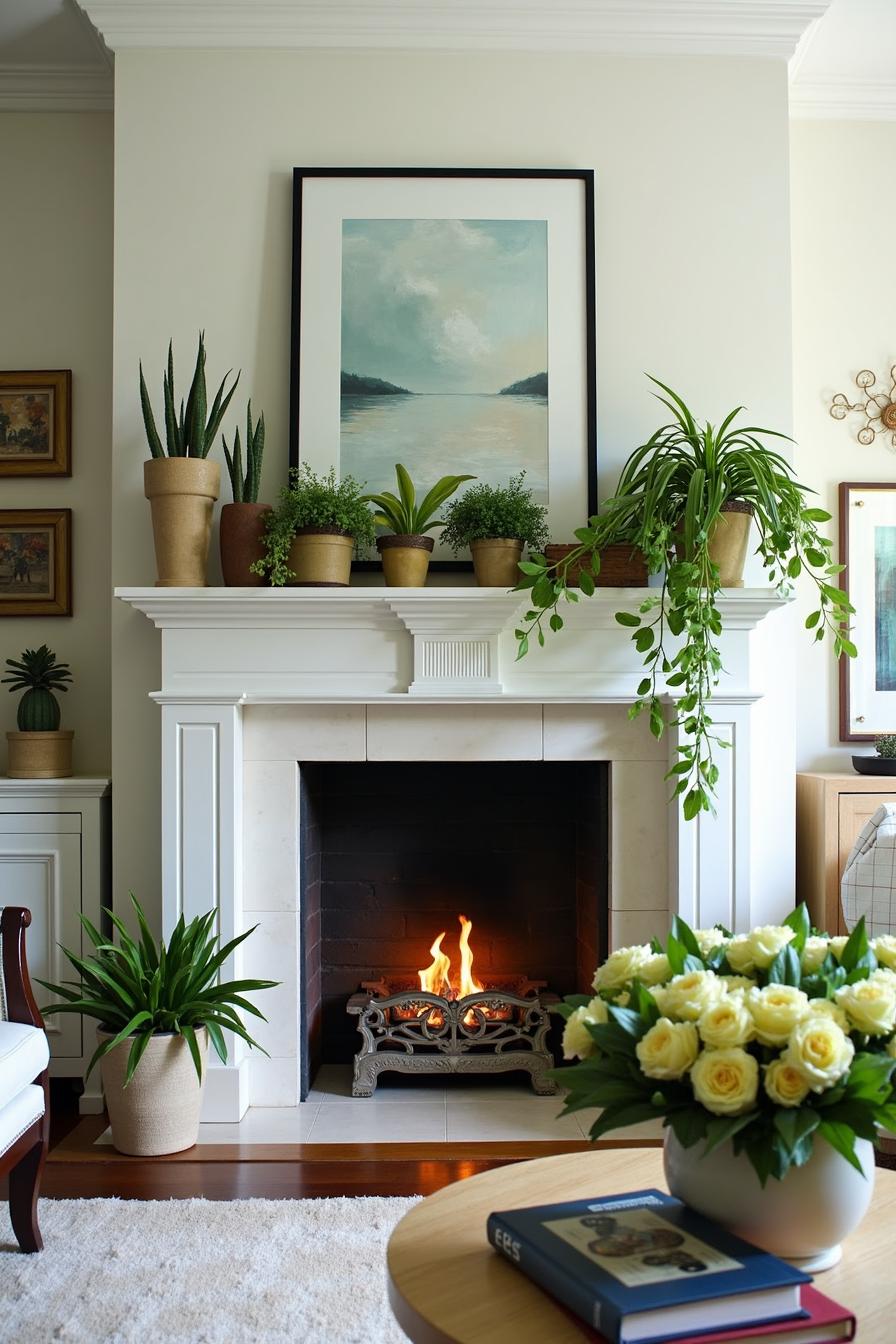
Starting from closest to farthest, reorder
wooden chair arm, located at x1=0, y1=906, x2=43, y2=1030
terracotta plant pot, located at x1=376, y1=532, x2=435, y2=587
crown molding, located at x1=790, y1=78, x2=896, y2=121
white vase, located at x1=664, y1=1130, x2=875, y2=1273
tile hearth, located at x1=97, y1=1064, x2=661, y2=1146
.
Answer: white vase, located at x1=664, y1=1130, x2=875, y2=1273
wooden chair arm, located at x1=0, y1=906, x2=43, y2=1030
tile hearth, located at x1=97, y1=1064, x2=661, y2=1146
terracotta plant pot, located at x1=376, y1=532, x2=435, y2=587
crown molding, located at x1=790, y1=78, x2=896, y2=121

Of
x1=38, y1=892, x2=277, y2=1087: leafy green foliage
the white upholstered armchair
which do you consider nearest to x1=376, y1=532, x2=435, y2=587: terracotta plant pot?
x1=38, y1=892, x2=277, y2=1087: leafy green foliage

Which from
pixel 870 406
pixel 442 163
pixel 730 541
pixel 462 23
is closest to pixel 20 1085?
pixel 730 541

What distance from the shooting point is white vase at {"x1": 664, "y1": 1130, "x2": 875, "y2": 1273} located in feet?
4.02

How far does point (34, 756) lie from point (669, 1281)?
2513 millimetres

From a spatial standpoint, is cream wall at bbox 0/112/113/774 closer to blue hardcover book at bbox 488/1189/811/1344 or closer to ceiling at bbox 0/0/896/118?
ceiling at bbox 0/0/896/118

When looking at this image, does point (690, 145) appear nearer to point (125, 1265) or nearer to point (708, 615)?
point (708, 615)

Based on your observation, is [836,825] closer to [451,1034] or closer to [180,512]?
[451,1034]

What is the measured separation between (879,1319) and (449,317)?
2613 mm

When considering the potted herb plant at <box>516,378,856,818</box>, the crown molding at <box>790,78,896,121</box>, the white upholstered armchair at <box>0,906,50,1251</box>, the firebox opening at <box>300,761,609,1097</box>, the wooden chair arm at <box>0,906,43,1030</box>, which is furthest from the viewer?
the crown molding at <box>790,78,896,121</box>

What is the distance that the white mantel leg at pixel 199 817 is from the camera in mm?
2947

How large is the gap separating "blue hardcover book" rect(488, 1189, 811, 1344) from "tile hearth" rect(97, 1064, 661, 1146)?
159 cm

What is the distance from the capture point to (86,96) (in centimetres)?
341

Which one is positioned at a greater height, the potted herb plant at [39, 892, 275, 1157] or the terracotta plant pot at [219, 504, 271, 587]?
the terracotta plant pot at [219, 504, 271, 587]

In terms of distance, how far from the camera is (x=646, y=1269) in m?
1.15
